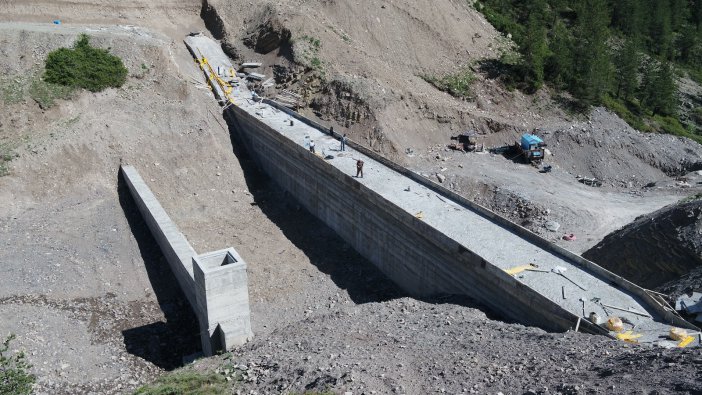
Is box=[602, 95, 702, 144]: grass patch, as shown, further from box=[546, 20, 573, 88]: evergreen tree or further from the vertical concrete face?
the vertical concrete face

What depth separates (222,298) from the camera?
56.7 feet

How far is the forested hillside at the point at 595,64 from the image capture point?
115 ft

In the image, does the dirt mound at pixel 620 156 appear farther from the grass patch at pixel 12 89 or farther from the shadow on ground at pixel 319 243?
the grass patch at pixel 12 89

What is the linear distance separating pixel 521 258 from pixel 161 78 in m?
20.6

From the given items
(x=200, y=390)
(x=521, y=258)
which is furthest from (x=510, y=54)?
(x=200, y=390)

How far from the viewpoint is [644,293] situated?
1520cm

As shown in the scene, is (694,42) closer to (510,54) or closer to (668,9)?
(668,9)

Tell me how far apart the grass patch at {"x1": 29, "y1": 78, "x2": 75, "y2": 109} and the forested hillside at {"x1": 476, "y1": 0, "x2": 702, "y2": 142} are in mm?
23495

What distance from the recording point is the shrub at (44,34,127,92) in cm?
2825

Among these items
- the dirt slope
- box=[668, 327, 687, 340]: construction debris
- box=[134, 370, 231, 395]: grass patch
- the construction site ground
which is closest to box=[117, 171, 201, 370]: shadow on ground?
the construction site ground

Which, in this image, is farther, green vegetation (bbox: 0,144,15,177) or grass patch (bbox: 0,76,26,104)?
grass patch (bbox: 0,76,26,104)

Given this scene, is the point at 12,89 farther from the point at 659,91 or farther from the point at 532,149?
the point at 659,91

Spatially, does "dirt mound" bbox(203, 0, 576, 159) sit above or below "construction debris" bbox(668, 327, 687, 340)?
below

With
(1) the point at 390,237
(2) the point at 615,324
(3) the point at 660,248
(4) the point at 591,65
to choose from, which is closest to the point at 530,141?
(4) the point at 591,65
